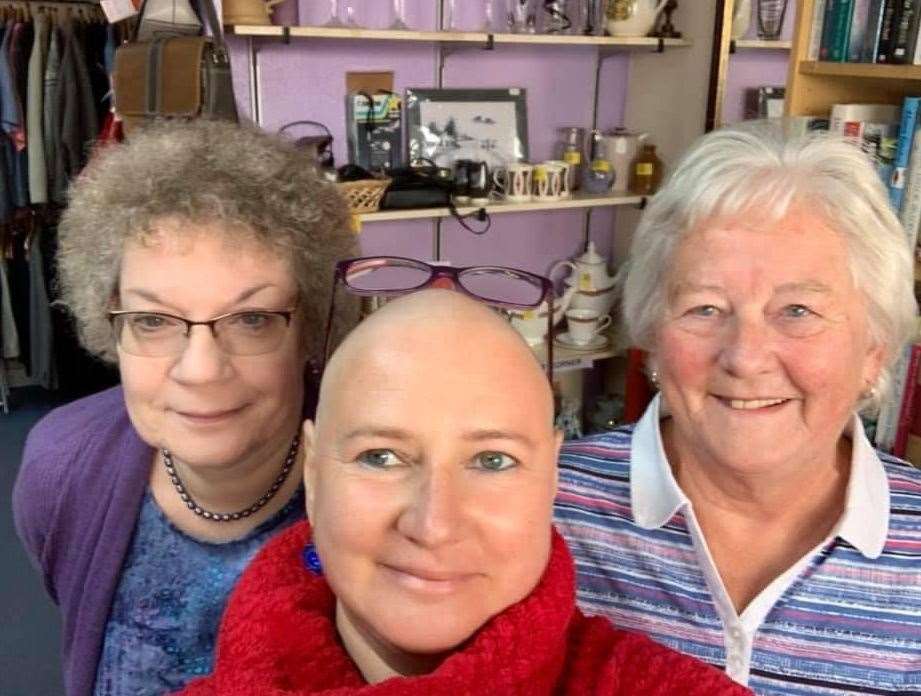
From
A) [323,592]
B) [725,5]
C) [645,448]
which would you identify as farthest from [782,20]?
[323,592]

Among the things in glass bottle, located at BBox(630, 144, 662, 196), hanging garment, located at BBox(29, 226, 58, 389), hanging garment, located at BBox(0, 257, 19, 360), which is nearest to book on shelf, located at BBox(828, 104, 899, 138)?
glass bottle, located at BBox(630, 144, 662, 196)

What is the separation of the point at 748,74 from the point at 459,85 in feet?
3.41

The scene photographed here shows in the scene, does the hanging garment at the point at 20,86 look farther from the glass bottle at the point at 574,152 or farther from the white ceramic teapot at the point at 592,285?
the white ceramic teapot at the point at 592,285

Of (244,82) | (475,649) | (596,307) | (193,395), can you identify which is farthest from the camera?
(596,307)

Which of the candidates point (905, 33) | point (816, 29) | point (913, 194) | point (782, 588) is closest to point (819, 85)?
point (816, 29)

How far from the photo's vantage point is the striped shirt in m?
0.99

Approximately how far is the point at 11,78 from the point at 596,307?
2.32 meters

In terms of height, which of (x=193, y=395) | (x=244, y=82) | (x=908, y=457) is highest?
(x=244, y=82)

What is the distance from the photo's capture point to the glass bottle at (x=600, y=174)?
2980 mm

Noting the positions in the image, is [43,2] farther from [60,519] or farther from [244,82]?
[60,519]

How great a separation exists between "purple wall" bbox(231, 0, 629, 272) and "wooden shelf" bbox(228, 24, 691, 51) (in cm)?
10

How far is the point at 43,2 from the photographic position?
355cm

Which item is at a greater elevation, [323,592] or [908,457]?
[323,592]

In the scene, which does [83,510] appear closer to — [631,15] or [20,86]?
[631,15]
